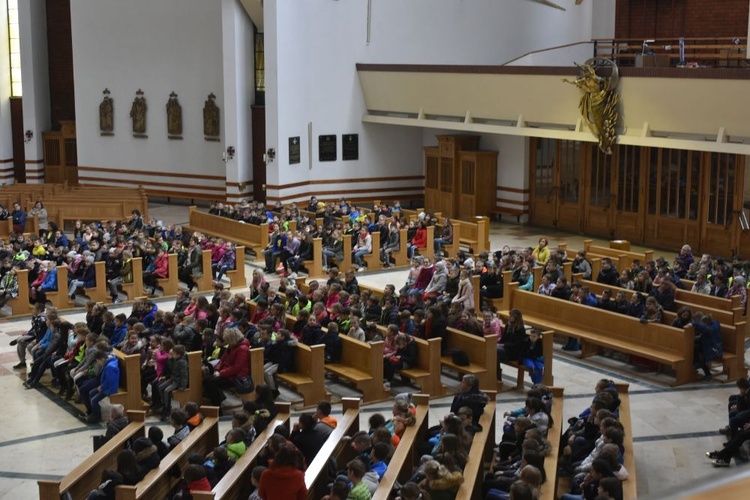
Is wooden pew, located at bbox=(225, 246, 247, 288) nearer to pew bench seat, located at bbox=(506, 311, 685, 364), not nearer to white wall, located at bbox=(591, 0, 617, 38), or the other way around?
pew bench seat, located at bbox=(506, 311, 685, 364)

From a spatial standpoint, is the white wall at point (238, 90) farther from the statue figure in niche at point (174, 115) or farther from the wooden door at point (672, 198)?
the wooden door at point (672, 198)

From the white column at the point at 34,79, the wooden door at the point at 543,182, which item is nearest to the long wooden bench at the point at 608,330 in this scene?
the wooden door at the point at 543,182

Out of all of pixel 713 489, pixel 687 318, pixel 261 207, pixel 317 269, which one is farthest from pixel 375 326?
pixel 713 489

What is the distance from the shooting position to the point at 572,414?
10.4m

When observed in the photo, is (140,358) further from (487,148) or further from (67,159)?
(67,159)

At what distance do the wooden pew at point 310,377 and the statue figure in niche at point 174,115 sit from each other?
56.9 feet

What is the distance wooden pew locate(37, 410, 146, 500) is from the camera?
6.74 meters

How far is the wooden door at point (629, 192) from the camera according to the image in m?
20.5

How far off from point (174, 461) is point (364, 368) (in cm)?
360

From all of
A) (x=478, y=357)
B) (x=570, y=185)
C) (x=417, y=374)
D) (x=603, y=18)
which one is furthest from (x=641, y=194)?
(x=417, y=374)

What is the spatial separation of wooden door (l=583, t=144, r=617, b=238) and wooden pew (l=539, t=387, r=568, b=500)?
1285 cm

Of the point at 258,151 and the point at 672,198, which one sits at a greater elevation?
the point at 258,151

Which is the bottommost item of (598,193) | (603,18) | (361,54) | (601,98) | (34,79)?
(598,193)

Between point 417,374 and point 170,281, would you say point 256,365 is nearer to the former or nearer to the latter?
point 417,374
